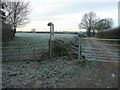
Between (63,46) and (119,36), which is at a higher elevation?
(119,36)

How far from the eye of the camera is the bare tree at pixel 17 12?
40.3 feet

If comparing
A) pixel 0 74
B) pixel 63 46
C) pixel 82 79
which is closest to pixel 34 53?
pixel 63 46

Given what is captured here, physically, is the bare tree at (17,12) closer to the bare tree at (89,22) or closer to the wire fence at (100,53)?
the wire fence at (100,53)

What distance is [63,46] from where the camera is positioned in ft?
21.3

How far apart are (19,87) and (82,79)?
2.08 meters

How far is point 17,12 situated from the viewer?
1295cm

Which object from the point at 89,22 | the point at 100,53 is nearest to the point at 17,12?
the point at 100,53

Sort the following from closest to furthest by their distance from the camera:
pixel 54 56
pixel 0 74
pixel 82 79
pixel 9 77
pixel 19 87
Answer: pixel 19 87 → pixel 82 79 → pixel 9 77 → pixel 0 74 → pixel 54 56

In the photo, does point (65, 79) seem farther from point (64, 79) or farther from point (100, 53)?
point (100, 53)

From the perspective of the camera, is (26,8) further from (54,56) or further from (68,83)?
(68,83)

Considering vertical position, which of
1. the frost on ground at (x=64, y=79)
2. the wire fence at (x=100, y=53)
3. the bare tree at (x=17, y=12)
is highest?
the bare tree at (x=17, y=12)

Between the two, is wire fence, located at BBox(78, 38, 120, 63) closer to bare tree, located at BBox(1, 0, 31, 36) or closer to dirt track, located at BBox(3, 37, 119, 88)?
dirt track, located at BBox(3, 37, 119, 88)

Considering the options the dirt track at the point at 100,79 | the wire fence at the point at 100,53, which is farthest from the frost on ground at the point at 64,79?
the wire fence at the point at 100,53

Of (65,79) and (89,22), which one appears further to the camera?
(89,22)
